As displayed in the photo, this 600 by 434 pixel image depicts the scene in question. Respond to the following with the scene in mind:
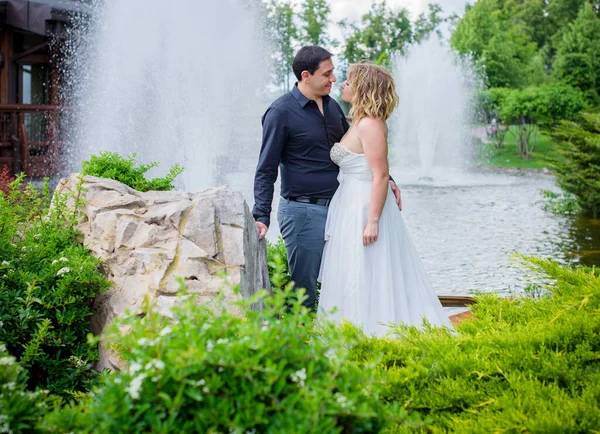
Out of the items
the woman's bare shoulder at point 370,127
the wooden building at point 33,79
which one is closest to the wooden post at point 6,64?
the wooden building at point 33,79

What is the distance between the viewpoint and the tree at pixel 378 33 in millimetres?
38312

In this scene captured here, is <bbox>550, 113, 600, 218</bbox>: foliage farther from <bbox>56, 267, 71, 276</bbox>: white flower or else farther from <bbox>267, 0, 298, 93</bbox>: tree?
<bbox>267, 0, 298, 93</bbox>: tree

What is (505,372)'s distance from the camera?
281 centimetres

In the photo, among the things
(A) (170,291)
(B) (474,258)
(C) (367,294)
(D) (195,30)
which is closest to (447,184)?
(D) (195,30)

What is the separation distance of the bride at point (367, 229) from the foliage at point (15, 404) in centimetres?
259

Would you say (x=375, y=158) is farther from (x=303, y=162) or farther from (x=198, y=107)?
(x=198, y=107)

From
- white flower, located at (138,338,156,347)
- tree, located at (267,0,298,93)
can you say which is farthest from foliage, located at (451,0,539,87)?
white flower, located at (138,338,156,347)

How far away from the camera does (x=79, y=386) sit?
11.9 feet

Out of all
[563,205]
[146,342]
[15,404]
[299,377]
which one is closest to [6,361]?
[15,404]

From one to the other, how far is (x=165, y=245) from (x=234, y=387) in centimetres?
204

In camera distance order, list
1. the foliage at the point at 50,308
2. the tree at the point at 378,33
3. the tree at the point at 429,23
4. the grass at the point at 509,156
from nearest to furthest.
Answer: the foliage at the point at 50,308, the grass at the point at 509,156, the tree at the point at 378,33, the tree at the point at 429,23

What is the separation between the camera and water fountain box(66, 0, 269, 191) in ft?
40.3

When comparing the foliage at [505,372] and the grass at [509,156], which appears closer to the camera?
the foliage at [505,372]

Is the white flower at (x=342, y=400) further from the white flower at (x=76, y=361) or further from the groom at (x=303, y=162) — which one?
the groom at (x=303, y=162)
